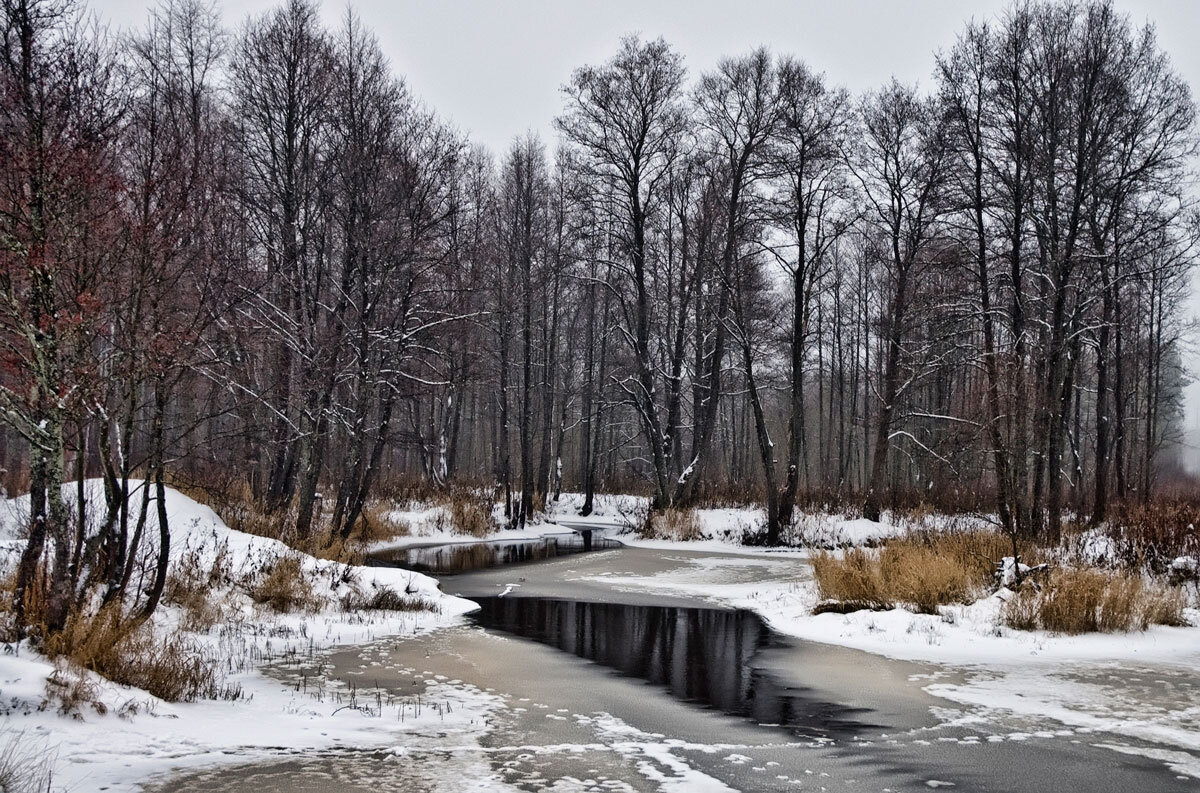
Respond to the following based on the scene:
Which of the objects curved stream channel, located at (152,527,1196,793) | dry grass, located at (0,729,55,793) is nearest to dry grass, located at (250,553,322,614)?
curved stream channel, located at (152,527,1196,793)

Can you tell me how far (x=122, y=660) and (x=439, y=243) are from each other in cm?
1501

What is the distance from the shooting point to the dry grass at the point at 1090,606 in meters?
10.2

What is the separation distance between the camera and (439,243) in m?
20.3

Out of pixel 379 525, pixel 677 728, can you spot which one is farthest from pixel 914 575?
pixel 379 525

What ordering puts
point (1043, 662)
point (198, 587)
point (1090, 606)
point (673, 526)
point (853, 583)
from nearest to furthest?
point (1043, 662)
point (1090, 606)
point (198, 587)
point (853, 583)
point (673, 526)

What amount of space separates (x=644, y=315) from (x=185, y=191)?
20.2 m

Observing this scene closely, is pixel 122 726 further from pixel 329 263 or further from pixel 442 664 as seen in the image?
pixel 329 263

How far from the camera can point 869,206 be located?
78.4 feet

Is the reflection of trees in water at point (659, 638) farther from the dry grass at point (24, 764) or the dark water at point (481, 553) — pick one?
the dark water at point (481, 553)

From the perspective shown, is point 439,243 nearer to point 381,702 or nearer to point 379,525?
point 379,525

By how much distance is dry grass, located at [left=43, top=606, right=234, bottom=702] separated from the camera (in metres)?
6.10

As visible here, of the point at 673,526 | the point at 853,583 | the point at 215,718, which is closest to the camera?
the point at 215,718

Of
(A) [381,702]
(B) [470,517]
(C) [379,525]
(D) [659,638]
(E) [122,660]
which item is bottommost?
(D) [659,638]

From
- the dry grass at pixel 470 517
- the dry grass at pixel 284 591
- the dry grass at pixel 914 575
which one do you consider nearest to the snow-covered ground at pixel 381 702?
the dry grass at pixel 284 591
